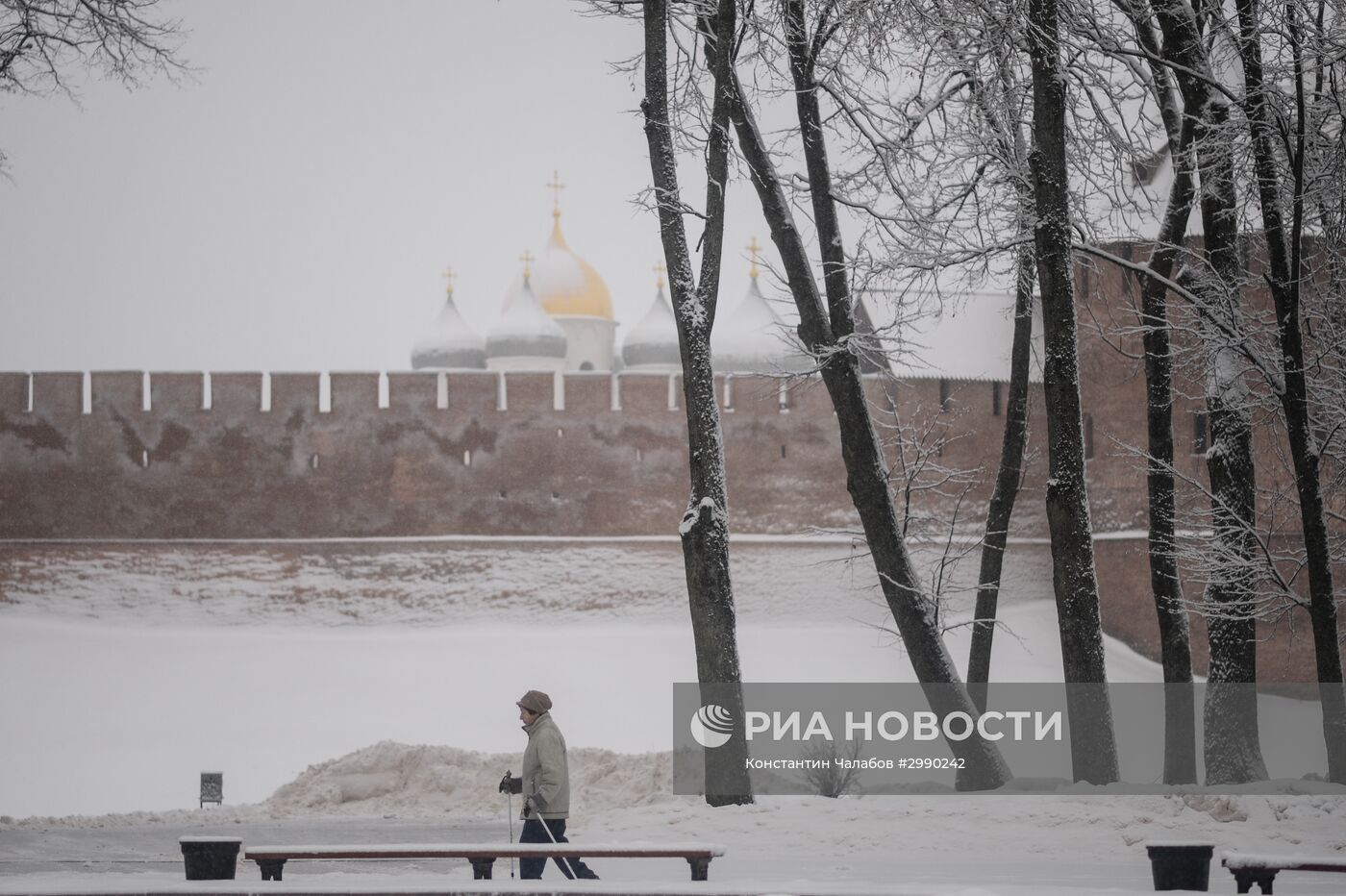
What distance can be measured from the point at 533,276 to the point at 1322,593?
29.1 metres

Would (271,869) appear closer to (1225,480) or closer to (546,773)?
(546,773)

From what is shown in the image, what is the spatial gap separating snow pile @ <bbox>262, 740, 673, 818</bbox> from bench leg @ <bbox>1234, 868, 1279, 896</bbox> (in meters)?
6.18

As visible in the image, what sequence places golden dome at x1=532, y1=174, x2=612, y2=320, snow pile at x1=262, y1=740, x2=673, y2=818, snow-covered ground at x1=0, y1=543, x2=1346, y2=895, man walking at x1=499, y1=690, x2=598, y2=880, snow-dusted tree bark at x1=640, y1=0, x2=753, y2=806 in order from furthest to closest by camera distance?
golden dome at x1=532, y1=174, x2=612, y2=320
snow pile at x1=262, y1=740, x2=673, y2=818
snow-dusted tree bark at x1=640, y1=0, x2=753, y2=806
snow-covered ground at x1=0, y1=543, x2=1346, y2=895
man walking at x1=499, y1=690, x2=598, y2=880

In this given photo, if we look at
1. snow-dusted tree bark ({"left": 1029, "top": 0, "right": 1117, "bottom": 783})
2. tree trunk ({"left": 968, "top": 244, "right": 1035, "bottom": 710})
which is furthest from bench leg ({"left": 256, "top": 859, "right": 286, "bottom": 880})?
tree trunk ({"left": 968, "top": 244, "right": 1035, "bottom": 710})

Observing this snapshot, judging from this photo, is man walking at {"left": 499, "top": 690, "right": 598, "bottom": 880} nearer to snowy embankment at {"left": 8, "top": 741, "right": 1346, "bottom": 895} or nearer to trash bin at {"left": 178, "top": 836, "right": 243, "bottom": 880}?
snowy embankment at {"left": 8, "top": 741, "right": 1346, "bottom": 895}

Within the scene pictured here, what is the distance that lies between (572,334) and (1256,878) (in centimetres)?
3163

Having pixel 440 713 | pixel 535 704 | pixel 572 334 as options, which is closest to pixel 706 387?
pixel 535 704

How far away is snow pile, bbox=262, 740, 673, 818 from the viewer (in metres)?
12.2

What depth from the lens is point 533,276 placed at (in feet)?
121

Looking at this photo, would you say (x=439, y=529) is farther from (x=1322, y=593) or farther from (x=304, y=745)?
(x=1322, y=593)

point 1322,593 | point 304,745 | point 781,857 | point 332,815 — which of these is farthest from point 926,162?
point 304,745

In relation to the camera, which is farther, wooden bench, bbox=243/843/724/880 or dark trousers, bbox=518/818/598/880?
dark trousers, bbox=518/818/598/880

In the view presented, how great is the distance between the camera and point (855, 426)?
9.78 m

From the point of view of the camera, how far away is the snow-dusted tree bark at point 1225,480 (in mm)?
9570
